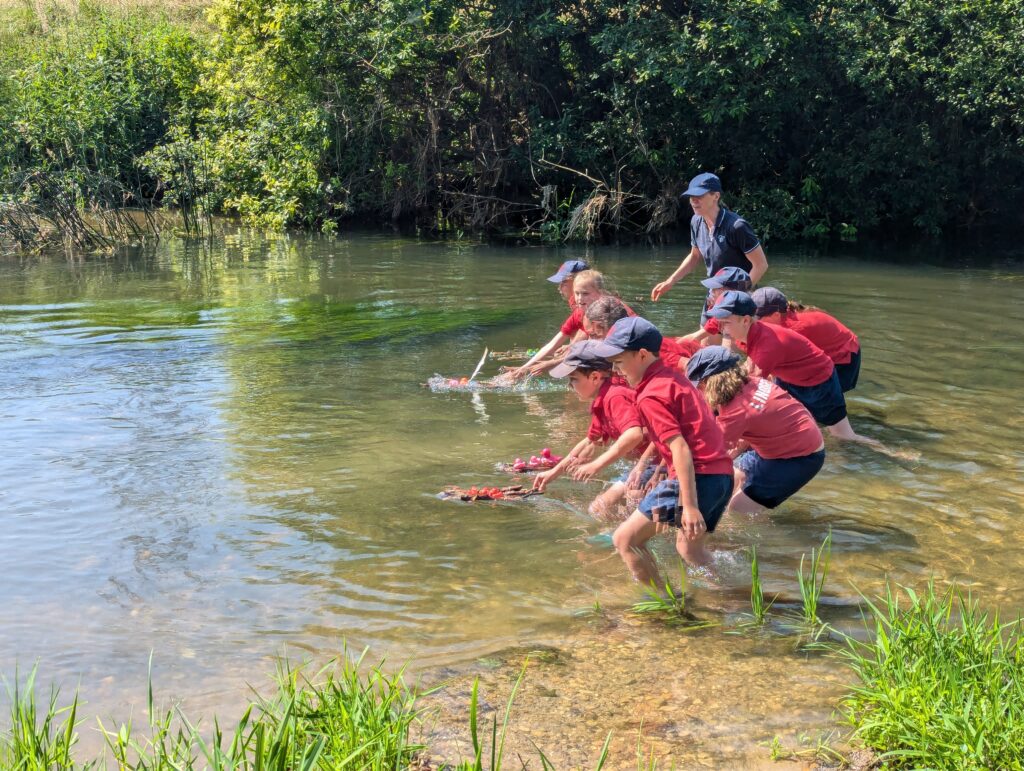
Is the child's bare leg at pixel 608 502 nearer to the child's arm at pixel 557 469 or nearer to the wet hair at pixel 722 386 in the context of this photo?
the child's arm at pixel 557 469

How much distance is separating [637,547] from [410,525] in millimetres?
1741

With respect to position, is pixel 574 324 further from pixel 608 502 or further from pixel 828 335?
pixel 608 502

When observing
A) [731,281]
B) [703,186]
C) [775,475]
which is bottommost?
[775,475]

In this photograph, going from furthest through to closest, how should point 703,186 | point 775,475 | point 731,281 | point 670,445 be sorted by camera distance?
point 703,186 < point 731,281 < point 775,475 < point 670,445

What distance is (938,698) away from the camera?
371 centimetres

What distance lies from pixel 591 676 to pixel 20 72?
957 inches

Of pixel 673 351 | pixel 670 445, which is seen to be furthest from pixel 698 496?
pixel 673 351

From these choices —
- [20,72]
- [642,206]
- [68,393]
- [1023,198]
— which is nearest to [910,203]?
[1023,198]

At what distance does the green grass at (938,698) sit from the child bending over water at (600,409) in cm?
148

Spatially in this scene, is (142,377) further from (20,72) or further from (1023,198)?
(1023,198)

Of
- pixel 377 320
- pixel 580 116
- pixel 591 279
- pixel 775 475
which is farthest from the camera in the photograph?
pixel 580 116

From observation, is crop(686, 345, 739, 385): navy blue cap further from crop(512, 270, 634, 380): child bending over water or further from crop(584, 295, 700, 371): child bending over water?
crop(512, 270, 634, 380): child bending over water

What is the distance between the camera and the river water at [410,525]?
4562mm

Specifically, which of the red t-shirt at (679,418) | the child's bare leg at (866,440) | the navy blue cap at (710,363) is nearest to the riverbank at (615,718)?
the red t-shirt at (679,418)
